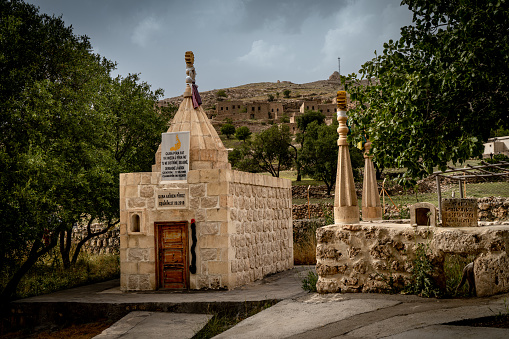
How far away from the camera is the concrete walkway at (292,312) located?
20.0ft

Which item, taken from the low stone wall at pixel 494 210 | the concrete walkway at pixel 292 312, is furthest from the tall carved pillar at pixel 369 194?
the low stone wall at pixel 494 210

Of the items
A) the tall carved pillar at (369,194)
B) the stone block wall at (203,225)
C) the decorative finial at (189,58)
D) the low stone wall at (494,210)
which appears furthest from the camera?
the low stone wall at (494,210)

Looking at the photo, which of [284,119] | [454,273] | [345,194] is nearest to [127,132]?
[345,194]

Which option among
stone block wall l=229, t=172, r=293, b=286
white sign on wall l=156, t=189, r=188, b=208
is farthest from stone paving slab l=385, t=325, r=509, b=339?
white sign on wall l=156, t=189, r=188, b=208

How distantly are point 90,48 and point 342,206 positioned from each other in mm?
11663

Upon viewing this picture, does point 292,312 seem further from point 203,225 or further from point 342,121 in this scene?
point 203,225

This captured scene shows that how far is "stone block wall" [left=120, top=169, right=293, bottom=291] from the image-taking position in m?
10.9

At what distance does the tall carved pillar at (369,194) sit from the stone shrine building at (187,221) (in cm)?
304

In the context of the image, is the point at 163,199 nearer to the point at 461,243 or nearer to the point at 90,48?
the point at 461,243

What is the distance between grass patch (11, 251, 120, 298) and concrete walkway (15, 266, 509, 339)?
115cm

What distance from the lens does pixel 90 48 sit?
53.8 ft

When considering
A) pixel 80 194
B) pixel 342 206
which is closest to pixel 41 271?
pixel 80 194

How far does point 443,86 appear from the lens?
6.21m

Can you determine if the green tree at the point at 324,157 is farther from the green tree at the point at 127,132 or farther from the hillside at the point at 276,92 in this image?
the hillside at the point at 276,92
